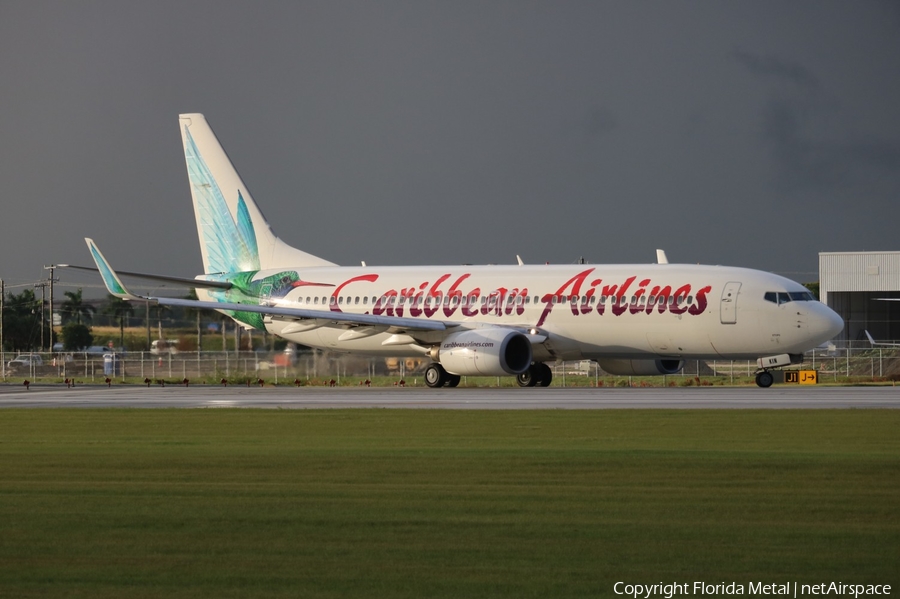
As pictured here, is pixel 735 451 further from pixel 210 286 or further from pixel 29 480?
pixel 210 286

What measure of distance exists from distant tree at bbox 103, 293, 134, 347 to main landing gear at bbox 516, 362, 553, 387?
3038cm

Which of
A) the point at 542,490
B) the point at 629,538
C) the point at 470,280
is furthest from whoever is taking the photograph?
the point at 470,280

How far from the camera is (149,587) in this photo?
8695 millimetres

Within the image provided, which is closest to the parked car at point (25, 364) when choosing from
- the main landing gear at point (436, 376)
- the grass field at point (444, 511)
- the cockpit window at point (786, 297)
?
the main landing gear at point (436, 376)

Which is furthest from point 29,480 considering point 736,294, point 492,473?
point 736,294

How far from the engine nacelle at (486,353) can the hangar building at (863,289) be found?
40689 millimetres

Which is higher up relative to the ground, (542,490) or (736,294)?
(736,294)

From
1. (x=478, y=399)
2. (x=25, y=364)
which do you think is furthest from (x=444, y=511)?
(x=25, y=364)

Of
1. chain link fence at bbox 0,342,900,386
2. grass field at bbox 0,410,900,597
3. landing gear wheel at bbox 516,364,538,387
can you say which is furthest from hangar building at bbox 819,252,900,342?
grass field at bbox 0,410,900,597

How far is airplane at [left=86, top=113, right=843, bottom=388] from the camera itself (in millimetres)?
36125

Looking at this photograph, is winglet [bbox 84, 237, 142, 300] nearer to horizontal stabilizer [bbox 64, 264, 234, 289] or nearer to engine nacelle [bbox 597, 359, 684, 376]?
horizontal stabilizer [bbox 64, 264, 234, 289]

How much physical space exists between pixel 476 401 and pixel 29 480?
57.3 feet

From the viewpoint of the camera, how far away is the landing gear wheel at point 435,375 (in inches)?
1615

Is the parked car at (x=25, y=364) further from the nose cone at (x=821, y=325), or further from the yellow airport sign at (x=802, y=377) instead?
the nose cone at (x=821, y=325)
